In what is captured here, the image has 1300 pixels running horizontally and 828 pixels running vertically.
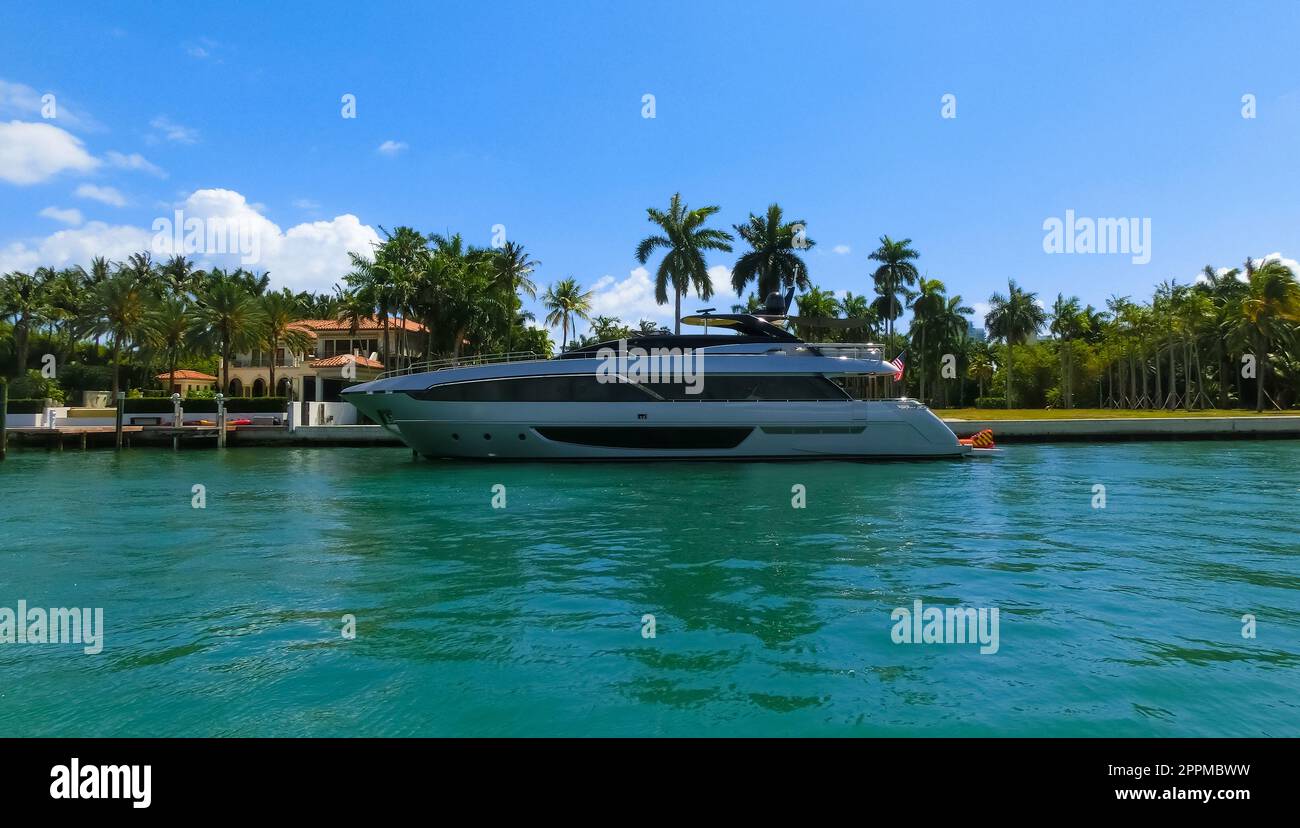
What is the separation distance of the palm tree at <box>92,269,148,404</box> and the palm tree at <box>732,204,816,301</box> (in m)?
38.7

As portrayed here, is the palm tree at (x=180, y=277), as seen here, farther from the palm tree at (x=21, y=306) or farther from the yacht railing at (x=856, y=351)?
the yacht railing at (x=856, y=351)

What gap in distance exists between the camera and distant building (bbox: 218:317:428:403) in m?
47.7

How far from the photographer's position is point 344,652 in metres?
6.00

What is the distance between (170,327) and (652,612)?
51.5m

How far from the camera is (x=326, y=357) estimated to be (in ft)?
171

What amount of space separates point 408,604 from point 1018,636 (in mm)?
5703

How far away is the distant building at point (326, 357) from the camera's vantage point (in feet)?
156

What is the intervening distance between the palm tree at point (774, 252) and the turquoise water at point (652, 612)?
34.1 meters

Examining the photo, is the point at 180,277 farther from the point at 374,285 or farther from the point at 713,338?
the point at 713,338

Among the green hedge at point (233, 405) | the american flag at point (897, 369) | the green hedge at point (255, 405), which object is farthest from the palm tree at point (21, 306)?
the american flag at point (897, 369)

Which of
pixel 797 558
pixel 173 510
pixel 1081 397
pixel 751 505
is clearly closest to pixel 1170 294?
pixel 1081 397

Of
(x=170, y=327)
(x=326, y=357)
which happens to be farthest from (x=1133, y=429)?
(x=170, y=327)

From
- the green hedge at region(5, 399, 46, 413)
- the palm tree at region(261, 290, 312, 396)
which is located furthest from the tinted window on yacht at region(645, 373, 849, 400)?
the green hedge at region(5, 399, 46, 413)

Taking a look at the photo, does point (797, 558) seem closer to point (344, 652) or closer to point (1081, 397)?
point (344, 652)
